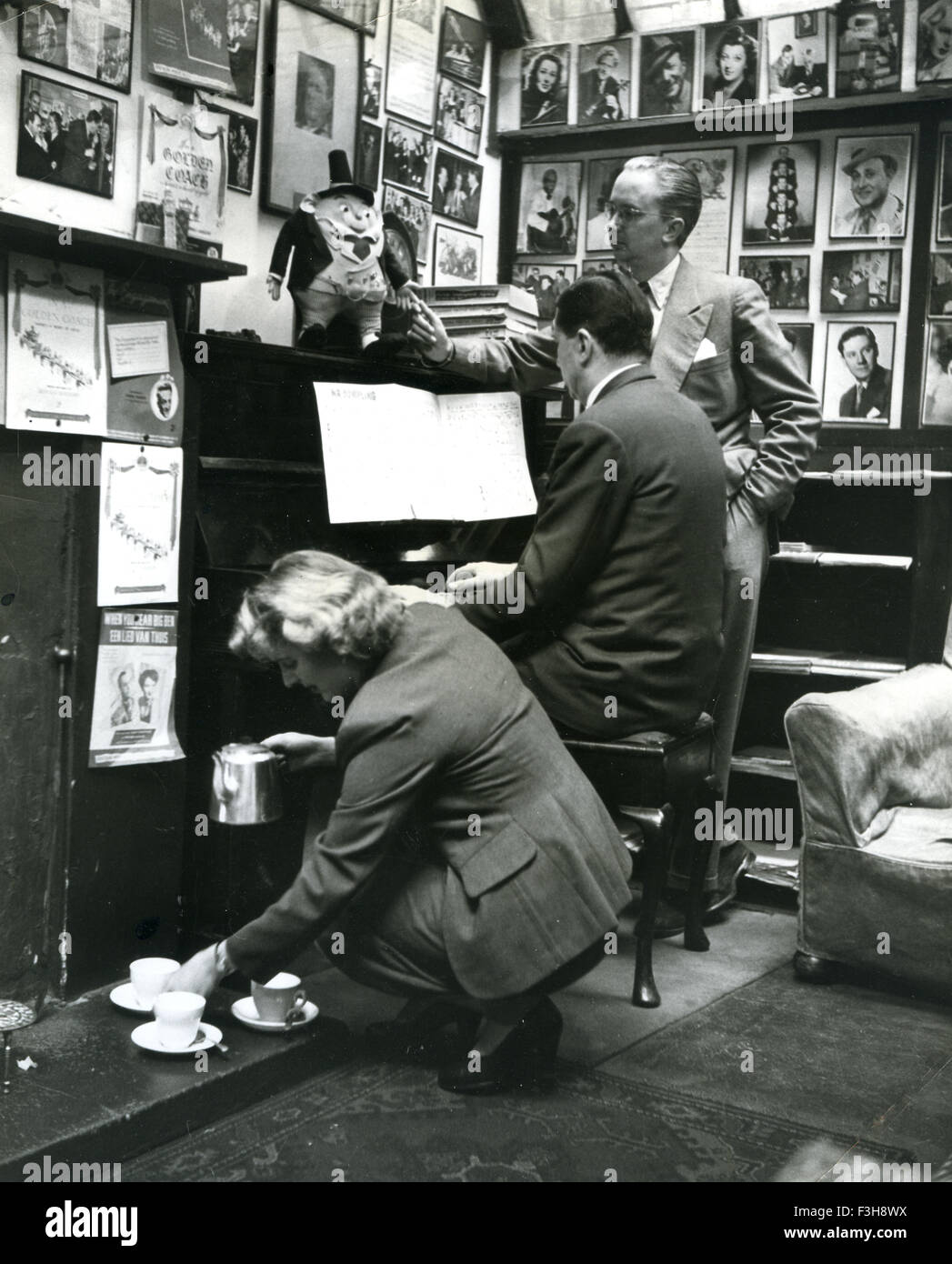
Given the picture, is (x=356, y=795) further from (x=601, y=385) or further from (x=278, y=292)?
(x=278, y=292)

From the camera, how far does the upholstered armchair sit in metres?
2.56

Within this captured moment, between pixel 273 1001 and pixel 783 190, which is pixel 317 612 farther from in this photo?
pixel 783 190

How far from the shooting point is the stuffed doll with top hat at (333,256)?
2.64 meters

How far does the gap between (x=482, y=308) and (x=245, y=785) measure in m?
1.34

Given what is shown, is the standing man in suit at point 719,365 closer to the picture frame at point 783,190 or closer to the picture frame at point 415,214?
the picture frame at point 783,190

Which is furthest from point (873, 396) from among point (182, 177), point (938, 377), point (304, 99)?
point (182, 177)

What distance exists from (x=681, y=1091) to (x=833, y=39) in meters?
1.88

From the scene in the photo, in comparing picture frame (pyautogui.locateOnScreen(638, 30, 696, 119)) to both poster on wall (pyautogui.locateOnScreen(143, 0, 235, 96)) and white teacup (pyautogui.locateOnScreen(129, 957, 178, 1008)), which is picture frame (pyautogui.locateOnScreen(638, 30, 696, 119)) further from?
white teacup (pyautogui.locateOnScreen(129, 957, 178, 1008))

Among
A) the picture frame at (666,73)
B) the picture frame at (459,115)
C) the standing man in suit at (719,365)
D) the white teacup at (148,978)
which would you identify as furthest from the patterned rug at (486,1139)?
the picture frame at (459,115)

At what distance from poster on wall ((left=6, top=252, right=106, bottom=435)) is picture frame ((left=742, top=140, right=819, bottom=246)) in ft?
4.97

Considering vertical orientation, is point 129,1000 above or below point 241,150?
below

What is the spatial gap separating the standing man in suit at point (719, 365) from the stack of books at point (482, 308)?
4 cm

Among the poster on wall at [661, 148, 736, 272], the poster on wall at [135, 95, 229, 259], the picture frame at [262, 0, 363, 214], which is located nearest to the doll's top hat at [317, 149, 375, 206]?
the picture frame at [262, 0, 363, 214]

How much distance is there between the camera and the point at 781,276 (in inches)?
114
